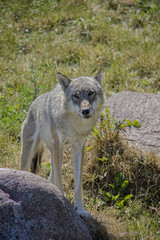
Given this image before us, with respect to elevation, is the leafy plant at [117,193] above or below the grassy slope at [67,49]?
below

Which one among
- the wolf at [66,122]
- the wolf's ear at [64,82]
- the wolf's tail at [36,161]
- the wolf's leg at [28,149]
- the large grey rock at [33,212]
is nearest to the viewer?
the large grey rock at [33,212]

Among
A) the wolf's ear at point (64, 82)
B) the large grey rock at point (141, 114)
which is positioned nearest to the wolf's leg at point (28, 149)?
the wolf's ear at point (64, 82)

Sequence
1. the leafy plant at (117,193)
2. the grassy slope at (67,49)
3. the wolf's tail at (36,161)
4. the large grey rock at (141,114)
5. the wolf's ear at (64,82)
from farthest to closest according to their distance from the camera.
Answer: the grassy slope at (67,49), the large grey rock at (141,114), the wolf's tail at (36,161), the leafy plant at (117,193), the wolf's ear at (64,82)

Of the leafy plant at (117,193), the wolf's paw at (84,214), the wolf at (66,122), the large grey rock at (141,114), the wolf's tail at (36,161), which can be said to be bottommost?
the leafy plant at (117,193)

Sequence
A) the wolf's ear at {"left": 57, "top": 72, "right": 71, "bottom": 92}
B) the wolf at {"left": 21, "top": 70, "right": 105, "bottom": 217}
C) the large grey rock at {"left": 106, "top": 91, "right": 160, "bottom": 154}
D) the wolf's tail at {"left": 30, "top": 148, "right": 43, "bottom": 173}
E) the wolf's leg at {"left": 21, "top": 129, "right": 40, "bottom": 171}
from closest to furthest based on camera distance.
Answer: the wolf at {"left": 21, "top": 70, "right": 105, "bottom": 217} → the wolf's ear at {"left": 57, "top": 72, "right": 71, "bottom": 92} → the wolf's leg at {"left": 21, "top": 129, "right": 40, "bottom": 171} → the wolf's tail at {"left": 30, "top": 148, "right": 43, "bottom": 173} → the large grey rock at {"left": 106, "top": 91, "right": 160, "bottom": 154}

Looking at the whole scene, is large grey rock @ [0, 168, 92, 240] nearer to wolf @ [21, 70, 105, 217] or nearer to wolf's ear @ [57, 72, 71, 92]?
wolf @ [21, 70, 105, 217]

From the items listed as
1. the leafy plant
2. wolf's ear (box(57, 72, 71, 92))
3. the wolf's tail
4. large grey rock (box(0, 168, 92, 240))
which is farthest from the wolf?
large grey rock (box(0, 168, 92, 240))

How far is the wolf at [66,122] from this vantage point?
5.07m

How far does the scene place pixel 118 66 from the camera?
898 cm

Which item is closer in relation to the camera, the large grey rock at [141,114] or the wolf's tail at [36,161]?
the wolf's tail at [36,161]

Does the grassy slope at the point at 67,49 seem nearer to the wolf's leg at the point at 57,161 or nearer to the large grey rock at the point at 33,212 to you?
the wolf's leg at the point at 57,161

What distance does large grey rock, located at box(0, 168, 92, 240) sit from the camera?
3.57 m

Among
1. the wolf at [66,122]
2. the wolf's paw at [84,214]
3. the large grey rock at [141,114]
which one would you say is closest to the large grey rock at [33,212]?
the wolf's paw at [84,214]

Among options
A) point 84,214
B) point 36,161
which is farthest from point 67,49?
point 84,214
